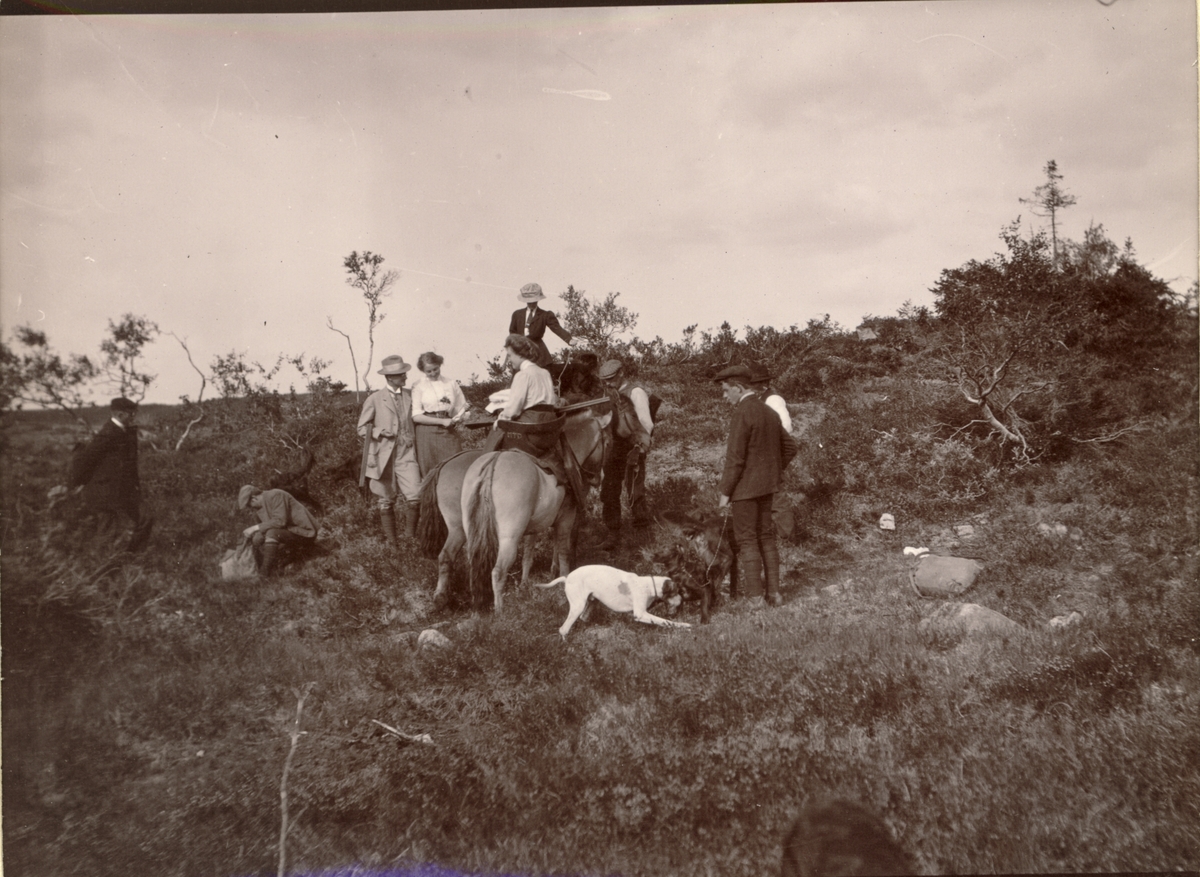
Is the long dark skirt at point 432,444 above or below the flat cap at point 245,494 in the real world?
above

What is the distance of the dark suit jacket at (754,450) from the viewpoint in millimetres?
5797

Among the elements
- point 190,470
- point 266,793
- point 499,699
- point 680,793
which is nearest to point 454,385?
point 190,470

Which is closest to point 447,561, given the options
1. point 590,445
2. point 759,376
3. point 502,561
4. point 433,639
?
point 502,561

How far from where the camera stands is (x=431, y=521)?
21.3 ft

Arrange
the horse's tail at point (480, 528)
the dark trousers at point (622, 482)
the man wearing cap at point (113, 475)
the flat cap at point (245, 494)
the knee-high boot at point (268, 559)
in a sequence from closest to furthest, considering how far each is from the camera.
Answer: the man wearing cap at point (113, 475)
the horse's tail at point (480, 528)
the knee-high boot at point (268, 559)
the flat cap at point (245, 494)
the dark trousers at point (622, 482)

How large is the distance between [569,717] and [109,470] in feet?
13.5

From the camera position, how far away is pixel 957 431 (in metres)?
8.79

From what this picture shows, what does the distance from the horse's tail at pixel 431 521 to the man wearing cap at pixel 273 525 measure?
1.54 metres

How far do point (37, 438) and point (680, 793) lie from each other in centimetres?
508

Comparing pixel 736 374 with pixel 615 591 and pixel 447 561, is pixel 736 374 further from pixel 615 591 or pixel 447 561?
pixel 447 561

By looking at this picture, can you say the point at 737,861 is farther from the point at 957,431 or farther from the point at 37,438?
the point at 957,431

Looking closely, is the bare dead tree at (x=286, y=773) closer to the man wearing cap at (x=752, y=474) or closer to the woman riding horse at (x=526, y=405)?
the woman riding horse at (x=526, y=405)

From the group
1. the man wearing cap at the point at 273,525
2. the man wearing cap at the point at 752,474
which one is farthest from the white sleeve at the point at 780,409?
the man wearing cap at the point at 273,525

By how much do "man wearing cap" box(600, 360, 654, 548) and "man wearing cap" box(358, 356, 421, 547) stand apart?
7.47ft
